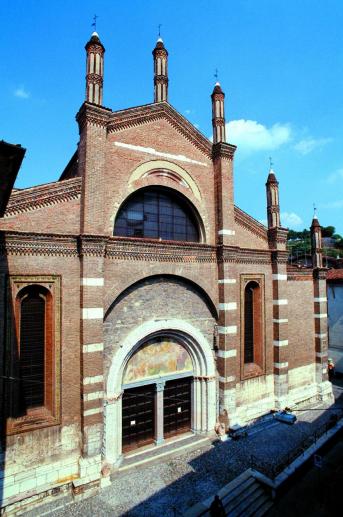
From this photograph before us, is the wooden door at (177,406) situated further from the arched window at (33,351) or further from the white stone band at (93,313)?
the arched window at (33,351)

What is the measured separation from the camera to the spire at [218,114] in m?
15.2

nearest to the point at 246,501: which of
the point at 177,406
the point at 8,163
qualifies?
the point at 177,406

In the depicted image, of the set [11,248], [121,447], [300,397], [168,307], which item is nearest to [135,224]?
[168,307]

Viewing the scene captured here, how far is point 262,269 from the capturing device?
53.1ft

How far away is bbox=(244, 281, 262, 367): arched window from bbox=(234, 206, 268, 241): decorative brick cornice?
2547 millimetres

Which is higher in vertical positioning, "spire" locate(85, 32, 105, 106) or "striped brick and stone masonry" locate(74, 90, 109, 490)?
"spire" locate(85, 32, 105, 106)

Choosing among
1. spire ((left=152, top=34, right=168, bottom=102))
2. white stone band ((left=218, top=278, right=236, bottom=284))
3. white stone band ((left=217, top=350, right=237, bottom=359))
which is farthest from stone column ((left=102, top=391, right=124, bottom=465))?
spire ((left=152, top=34, right=168, bottom=102))

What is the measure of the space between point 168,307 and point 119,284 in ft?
8.41

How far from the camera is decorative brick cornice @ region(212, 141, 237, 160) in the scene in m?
14.7

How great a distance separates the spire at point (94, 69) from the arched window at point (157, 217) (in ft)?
12.7

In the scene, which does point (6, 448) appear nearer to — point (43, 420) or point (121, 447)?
point (43, 420)

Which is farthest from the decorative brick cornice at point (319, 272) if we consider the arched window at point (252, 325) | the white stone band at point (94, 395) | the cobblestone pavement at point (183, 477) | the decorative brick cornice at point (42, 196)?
the decorative brick cornice at point (42, 196)

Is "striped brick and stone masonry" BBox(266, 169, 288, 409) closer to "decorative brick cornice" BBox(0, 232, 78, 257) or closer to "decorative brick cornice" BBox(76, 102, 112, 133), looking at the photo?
"decorative brick cornice" BBox(76, 102, 112, 133)

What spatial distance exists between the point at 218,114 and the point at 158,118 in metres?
3.46
